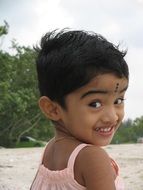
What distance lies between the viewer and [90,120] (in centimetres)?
183

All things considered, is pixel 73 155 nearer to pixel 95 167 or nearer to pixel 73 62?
pixel 95 167

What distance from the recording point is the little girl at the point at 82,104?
1795mm

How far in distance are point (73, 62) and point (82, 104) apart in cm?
16

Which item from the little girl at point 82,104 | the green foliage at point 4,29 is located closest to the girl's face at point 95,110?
the little girl at point 82,104

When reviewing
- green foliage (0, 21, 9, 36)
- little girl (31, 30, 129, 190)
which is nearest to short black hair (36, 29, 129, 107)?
little girl (31, 30, 129, 190)

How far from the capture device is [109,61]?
1.87 meters

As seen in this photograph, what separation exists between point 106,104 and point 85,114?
3.5 inches

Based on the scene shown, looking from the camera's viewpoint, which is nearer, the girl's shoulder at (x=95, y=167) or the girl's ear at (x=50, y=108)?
the girl's shoulder at (x=95, y=167)

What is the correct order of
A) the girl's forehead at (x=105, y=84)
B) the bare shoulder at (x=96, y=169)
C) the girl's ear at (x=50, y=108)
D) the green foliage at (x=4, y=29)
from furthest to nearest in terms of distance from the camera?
the green foliage at (x=4, y=29) → the girl's ear at (x=50, y=108) → the girl's forehead at (x=105, y=84) → the bare shoulder at (x=96, y=169)

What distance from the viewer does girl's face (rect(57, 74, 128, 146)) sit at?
1831mm

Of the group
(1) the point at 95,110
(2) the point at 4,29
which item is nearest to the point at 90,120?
(1) the point at 95,110

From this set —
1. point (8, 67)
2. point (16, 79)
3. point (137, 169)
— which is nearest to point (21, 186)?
point (137, 169)

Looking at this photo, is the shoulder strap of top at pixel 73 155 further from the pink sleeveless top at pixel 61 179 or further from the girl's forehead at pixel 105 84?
the girl's forehead at pixel 105 84

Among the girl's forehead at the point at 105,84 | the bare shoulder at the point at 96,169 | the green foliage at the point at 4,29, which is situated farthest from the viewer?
the green foliage at the point at 4,29
